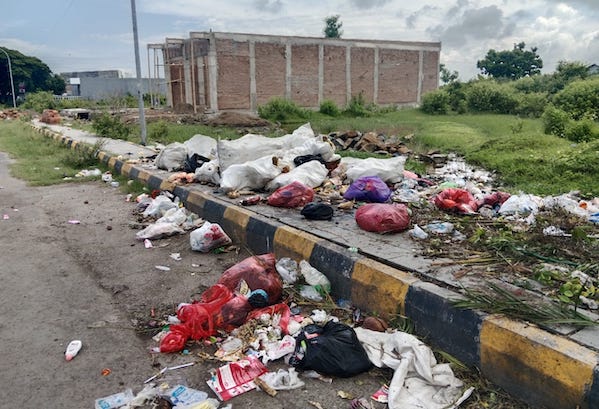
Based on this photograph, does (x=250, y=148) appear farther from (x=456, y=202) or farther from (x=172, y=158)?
(x=456, y=202)

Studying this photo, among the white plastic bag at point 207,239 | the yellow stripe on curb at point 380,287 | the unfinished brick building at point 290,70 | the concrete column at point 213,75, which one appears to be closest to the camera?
the yellow stripe on curb at point 380,287

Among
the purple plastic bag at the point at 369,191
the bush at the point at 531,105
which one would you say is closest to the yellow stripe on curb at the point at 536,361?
the purple plastic bag at the point at 369,191

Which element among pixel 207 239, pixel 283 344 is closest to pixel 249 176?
pixel 207 239

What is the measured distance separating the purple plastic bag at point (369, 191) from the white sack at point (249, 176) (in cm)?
113

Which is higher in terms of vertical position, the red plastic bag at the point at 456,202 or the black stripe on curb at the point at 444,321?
the red plastic bag at the point at 456,202

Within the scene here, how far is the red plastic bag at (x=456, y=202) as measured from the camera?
4.36 metres

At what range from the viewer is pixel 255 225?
4500mm

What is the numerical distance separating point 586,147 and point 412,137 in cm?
548

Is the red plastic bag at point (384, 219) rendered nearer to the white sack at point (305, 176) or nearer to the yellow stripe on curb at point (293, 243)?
the yellow stripe on curb at point (293, 243)

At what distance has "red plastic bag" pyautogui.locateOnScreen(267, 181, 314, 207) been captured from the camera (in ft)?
16.2

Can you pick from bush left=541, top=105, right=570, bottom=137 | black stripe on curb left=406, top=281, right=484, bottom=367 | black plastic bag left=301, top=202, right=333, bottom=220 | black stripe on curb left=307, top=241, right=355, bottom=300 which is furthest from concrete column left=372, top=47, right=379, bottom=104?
black stripe on curb left=406, top=281, right=484, bottom=367

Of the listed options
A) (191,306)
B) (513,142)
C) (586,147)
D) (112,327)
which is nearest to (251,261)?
(191,306)

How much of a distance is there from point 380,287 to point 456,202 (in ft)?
5.86

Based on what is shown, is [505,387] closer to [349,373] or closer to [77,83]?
[349,373]
